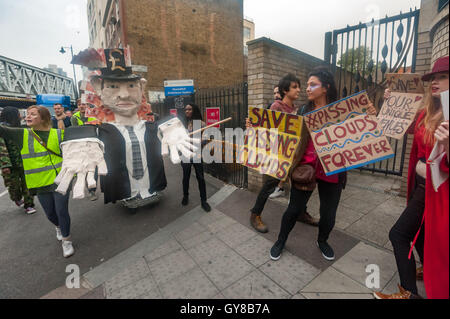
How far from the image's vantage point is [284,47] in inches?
173

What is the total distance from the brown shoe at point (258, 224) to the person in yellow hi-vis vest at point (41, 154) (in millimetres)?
2503

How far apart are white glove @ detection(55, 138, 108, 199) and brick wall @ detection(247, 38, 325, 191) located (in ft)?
9.70

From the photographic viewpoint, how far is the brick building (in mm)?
13578

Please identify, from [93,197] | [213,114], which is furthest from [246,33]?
[93,197]

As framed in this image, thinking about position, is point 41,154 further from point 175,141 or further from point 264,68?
point 264,68

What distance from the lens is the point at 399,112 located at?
2348 millimetres

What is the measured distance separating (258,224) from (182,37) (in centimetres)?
1613

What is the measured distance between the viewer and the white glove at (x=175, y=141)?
1856mm

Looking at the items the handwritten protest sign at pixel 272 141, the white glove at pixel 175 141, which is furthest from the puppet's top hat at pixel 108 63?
the handwritten protest sign at pixel 272 141

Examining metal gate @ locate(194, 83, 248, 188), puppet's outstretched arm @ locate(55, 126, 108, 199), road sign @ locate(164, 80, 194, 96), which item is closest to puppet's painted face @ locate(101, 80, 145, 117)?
puppet's outstretched arm @ locate(55, 126, 108, 199)

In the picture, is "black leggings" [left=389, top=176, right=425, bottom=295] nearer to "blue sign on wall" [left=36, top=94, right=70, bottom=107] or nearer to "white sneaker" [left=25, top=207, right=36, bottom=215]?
"white sneaker" [left=25, top=207, right=36, bottom=215]

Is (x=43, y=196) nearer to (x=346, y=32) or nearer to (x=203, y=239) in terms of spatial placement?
(x=203, y=239)
